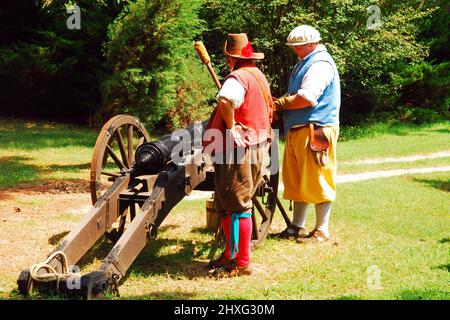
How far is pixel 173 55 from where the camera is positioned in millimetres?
12930

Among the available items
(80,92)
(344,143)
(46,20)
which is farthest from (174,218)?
(46,20)

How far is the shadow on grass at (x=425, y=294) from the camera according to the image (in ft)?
16.0

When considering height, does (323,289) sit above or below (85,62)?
below

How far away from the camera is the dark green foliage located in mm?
12359

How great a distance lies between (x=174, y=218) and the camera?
7645 mm

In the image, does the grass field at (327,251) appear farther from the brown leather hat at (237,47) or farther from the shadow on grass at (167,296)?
the brown leather hat at (237,47)

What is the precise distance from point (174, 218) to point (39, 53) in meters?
10.1

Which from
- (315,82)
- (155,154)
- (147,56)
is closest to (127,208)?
(155,154)

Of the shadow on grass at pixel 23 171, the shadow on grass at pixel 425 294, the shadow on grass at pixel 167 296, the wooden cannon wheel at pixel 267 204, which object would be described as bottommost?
the shadow on grass at pixel 23 171

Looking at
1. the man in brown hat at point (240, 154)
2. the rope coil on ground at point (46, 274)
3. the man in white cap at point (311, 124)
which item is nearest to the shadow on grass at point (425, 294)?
the man in brown hat at point (240, 154)

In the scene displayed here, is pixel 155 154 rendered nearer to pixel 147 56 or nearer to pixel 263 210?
pixel 263 210

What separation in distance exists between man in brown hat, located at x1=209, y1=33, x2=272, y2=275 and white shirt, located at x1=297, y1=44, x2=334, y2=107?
86 cm

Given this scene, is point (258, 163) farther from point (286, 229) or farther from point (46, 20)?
point (46, 20)

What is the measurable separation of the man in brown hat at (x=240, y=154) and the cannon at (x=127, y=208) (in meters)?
0.51
